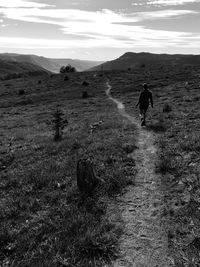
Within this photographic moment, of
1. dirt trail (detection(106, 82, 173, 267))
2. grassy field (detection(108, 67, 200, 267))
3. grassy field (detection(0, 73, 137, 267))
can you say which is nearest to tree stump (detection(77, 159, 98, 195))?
grassy field (detection(0, 73, 137, 267))

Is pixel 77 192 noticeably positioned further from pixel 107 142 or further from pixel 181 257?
pixel 107 142

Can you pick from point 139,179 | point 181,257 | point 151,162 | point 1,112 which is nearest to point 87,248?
point 181,257

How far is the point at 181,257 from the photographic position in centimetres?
861

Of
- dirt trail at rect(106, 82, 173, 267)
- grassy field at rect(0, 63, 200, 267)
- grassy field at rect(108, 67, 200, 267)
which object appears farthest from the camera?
grassy field at rect(0, 63, 200, 267)

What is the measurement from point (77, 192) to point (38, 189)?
222cm

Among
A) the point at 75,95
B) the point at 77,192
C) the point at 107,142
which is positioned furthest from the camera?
the point at 75,95

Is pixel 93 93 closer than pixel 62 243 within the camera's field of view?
No

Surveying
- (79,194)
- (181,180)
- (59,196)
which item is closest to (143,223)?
(79,194)

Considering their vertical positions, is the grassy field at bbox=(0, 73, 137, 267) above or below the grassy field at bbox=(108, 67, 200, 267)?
below

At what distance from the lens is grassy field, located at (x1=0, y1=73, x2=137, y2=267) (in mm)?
9359

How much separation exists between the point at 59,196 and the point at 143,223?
4.10 meters

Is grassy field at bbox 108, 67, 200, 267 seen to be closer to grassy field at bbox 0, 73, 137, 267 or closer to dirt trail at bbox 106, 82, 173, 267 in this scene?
dirt trail at bbox 106, 82, 173, 267

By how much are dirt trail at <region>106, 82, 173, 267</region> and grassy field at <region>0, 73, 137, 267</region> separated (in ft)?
1.33

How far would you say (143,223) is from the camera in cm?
1048
